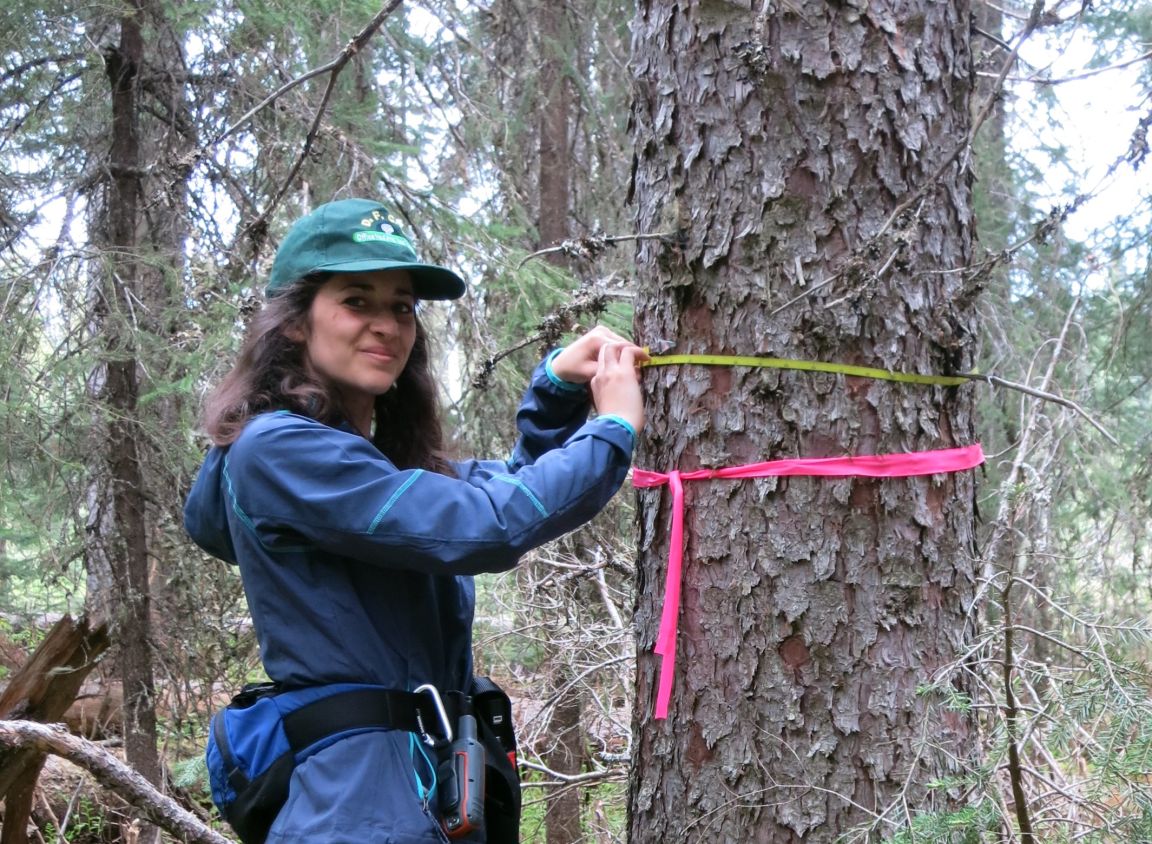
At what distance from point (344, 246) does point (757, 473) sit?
1001mm

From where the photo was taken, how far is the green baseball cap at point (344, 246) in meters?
2.29

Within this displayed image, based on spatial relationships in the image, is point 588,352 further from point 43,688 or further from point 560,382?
point 43,688

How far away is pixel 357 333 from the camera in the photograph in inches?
91.8

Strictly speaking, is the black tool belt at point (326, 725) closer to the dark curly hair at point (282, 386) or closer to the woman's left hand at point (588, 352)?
the dark curly hair at point (282, 386)

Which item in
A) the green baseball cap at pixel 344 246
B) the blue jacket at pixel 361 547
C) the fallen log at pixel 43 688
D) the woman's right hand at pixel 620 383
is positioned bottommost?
the fallen log at pixel 43 688

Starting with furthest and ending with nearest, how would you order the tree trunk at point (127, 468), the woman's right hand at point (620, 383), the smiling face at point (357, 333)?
1. the tree trunk at point (127, 468)
2. the smiling face at point (357, 333)
3. the woman's right hand at point (620, 383)

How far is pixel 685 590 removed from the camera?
7.55 ft

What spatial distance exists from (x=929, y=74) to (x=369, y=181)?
4.02m

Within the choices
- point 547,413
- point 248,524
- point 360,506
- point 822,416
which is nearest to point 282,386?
point 248,524

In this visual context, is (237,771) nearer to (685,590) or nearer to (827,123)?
(685,590)

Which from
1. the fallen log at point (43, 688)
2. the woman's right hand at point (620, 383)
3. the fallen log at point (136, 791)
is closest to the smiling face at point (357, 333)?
the woman's right hand at point (620, 383)

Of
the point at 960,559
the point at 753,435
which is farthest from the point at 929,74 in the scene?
the point at 960,559

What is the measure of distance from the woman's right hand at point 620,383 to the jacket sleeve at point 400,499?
0.12 m

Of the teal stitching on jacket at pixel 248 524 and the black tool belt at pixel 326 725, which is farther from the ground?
the teal stitching on jacket at pixel 248 524
